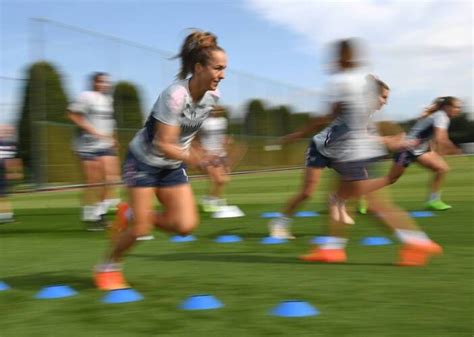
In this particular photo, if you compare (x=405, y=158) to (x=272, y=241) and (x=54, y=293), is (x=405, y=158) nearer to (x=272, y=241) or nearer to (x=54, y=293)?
(x=272, y=241)

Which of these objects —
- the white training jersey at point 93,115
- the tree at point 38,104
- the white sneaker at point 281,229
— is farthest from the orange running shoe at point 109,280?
the tree at point 38,104

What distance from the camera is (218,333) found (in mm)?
2881

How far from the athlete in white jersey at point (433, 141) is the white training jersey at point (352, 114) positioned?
3205 mm

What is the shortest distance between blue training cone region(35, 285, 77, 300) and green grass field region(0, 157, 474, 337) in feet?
0.21

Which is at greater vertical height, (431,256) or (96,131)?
(96,131)

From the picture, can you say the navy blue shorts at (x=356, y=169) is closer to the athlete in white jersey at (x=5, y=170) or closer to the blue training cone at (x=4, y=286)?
the blue training cone at (x=4, y=286)

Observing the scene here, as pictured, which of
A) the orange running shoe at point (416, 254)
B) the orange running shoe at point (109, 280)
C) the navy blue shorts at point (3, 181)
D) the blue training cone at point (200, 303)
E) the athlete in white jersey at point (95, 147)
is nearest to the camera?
the blue training cone at point (200, 303)

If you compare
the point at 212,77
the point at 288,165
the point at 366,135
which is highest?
the point at 212,77

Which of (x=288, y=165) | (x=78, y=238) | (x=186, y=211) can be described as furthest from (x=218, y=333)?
(x=288, y=165)

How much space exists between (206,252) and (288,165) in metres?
28.8

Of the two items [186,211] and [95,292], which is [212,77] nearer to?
[186,211]

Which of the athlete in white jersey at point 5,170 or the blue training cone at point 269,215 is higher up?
→ the athlete in white jersey at point 5,170

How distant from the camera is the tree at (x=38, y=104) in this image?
49.9 feet

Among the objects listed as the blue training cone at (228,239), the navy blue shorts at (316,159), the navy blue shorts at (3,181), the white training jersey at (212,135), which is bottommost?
the blue training cone at (228,239)
